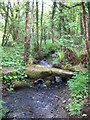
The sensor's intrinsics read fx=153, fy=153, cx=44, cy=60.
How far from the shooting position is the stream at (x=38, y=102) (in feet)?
12.9

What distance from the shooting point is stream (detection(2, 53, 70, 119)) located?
155 inches

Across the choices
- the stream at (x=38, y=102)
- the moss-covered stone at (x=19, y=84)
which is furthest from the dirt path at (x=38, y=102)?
the moss-covered stone at (x=19, y=84)

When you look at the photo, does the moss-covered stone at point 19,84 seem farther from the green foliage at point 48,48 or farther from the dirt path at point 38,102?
the green foliage at point 48,48

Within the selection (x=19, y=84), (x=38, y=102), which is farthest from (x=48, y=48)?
(x=38, y=102)

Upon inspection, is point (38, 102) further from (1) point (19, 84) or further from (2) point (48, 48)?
(2) point (48, 48)

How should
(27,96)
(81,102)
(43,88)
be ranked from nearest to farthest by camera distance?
(81,102)
(27,96)
(43,88)

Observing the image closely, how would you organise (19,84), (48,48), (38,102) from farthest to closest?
(48,48)
(19,84)
(38,102)

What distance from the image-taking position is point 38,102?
185 inches

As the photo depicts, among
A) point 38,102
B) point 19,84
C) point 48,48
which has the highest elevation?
point 48,48

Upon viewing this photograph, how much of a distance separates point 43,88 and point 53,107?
5.39ft

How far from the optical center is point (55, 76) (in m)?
6.60

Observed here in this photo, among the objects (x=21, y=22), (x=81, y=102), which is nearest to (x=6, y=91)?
(x=81, y=102)

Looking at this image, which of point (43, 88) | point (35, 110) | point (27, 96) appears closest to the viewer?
point (35, 110)

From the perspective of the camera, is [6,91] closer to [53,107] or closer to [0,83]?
[0,83]
